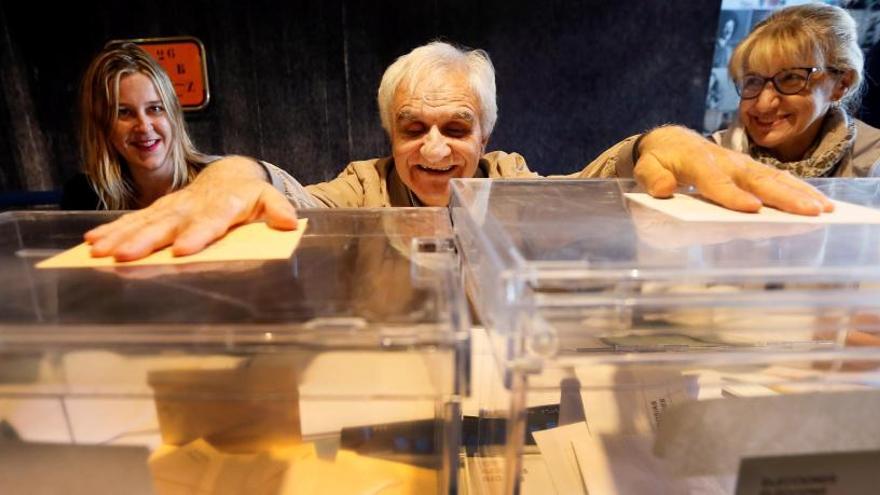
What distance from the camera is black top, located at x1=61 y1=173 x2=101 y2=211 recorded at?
1.60 metres

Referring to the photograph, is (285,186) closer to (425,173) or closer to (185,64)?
(425,173)

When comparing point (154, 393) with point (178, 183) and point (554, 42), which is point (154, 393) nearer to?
point (178, 183)

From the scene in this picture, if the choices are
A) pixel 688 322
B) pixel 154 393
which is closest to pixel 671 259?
pixel 688 322

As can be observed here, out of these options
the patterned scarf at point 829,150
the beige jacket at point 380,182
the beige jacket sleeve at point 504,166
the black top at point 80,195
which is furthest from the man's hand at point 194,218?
the patterned scarf at point 829,150

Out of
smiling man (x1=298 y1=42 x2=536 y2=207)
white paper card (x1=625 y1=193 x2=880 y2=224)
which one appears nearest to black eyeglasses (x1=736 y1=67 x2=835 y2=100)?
smiling man (x1=298 y1=42 x2=536 y2=207)

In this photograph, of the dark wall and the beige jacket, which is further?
the dark wall

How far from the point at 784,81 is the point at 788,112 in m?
0.09

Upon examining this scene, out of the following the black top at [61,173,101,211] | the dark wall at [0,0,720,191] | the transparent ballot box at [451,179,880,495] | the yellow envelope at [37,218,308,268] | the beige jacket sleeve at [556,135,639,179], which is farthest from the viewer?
the dark wall at [0,0,720,191]

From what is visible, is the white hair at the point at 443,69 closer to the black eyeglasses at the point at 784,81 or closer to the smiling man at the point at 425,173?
the smiling man at the point at 425,173

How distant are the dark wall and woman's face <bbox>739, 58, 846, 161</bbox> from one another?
881 millimetres

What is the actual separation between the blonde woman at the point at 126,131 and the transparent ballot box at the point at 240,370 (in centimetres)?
118

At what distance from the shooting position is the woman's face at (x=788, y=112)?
136 centimetres

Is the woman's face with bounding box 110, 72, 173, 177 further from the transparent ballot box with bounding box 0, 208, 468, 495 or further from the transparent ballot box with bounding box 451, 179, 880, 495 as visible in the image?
the transparent ballot box with bounding box 451, 179, 880, 495

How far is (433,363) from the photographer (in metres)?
0.33
